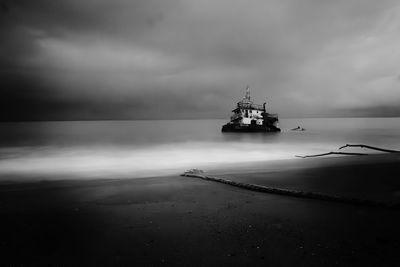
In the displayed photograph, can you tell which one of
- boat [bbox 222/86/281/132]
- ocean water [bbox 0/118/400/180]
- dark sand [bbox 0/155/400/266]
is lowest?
dark sand [bbox 0/155/400/266]

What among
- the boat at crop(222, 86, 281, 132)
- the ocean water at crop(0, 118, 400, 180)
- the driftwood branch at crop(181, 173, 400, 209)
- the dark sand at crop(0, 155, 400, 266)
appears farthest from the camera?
the boat at crop(222, 86, 281, 132)

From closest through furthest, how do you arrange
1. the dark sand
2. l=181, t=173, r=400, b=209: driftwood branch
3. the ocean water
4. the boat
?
1. the dark sand
2. l=181, t=173, r=400, b=209: driftwood branch
3. the ocean water
4. the boat

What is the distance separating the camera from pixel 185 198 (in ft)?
26.6

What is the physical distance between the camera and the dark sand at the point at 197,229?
4363 millimetres

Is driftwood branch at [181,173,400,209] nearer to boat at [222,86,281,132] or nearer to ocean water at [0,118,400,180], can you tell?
ocean water at [0,118,400,180]

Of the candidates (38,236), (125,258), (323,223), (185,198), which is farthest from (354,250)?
(38,236)

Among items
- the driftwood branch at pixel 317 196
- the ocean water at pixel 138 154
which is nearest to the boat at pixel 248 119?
the ocean water at pixel 138 154

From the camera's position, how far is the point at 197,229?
5.55 metres

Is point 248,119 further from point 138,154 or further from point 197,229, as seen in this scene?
point 197,229

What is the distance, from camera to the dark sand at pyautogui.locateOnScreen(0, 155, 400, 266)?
4.36m

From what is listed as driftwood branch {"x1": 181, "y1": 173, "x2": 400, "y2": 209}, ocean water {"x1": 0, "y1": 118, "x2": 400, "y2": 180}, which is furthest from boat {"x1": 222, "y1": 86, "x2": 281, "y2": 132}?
driftwood branch {"x1": 181, "y1": 173, "x2": 400, "y2": 209}

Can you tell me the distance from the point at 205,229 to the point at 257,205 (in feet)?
7.13

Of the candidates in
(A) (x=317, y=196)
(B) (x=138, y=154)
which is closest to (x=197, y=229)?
(A) (x=317, y=196)

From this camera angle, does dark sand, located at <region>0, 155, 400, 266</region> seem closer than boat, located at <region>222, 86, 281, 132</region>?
Yes
